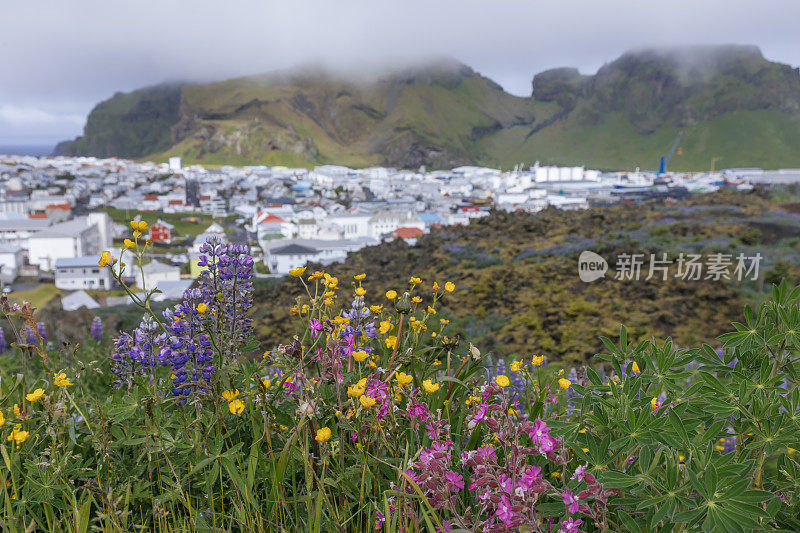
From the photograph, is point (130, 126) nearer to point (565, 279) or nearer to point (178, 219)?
point (178, 219)

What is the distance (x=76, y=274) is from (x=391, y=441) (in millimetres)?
40778

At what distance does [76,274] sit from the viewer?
34469 mm

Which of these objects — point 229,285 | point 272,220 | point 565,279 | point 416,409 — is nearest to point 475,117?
point 272,220

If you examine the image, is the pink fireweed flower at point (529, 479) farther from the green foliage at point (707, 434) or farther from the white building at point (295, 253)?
the white building at point (295, 253)

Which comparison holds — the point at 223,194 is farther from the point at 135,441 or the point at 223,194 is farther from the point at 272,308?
the point at 135,441

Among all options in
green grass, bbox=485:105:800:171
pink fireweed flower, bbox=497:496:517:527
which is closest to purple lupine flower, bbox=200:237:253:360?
pink fireweed flower, bbox=497:496:517:527

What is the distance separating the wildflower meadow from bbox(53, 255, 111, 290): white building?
126ft

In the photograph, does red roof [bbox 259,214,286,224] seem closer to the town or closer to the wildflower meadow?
the town

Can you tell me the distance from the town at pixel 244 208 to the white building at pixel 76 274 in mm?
74

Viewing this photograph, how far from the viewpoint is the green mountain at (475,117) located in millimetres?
104000

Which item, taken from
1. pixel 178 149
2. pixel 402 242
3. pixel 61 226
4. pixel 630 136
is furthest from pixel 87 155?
pixel 402 242

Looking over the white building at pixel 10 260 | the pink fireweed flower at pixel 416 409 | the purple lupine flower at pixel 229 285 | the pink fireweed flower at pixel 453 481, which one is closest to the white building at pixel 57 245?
the white building at pixel 10 260

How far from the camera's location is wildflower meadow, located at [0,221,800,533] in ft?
2.80

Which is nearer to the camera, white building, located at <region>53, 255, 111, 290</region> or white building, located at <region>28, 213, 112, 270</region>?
white building, located at <region>53, 255, 111, 290</region>
